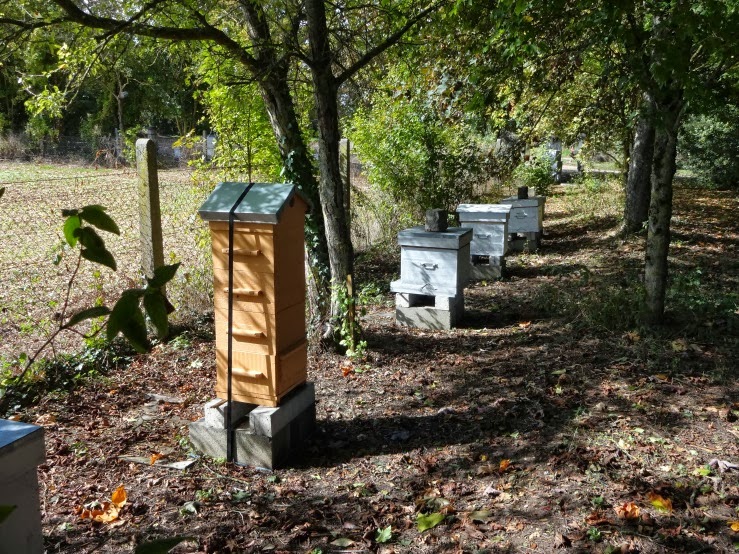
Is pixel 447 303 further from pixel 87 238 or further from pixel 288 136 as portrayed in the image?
pixel 87 238

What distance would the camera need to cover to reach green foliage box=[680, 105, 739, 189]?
15938 millimetres

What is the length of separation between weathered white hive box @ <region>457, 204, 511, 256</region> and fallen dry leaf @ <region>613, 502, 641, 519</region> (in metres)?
5.22

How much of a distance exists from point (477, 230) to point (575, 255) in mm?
2149

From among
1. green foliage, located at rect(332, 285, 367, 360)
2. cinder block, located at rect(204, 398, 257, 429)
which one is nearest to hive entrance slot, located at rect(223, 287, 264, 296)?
cinder block, located at rect(204, 398, 257, 429)

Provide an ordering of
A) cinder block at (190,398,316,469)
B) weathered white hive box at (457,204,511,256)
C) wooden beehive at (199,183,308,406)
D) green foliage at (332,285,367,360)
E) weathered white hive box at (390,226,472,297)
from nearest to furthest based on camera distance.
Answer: wooden beehive at (199,183,308,406) < cinder block at (190,398,316,469) < green foliage at (332,285,367,360) < weathered white hive box at (390,226,472,297) < weathered white hive box at (457,204,511,256)

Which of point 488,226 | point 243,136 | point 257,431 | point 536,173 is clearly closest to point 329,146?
point 243,136

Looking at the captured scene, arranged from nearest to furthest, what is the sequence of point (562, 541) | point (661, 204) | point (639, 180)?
point (562, 541), point (661, 204), point (639, 180)

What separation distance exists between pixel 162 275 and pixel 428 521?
2.48 metres

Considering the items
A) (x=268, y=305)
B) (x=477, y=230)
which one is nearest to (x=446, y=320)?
(x=477, y=230)

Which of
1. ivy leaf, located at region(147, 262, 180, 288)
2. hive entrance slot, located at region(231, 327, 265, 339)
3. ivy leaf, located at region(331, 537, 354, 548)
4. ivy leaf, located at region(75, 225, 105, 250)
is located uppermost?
ivy leaf, located at region(75, 225, 105, 250)

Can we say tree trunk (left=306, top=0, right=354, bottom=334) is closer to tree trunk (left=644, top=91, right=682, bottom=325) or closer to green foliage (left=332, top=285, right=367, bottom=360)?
green foliage (left=332, top=285, right=367, bottom=360)

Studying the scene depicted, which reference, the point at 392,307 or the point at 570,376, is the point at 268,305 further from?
the point at 392,307

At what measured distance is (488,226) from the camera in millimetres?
7930

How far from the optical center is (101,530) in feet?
9.48
